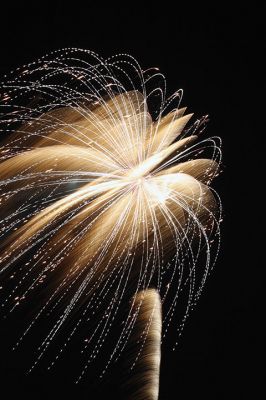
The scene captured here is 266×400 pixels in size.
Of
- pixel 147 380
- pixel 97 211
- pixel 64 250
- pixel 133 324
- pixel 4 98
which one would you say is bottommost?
pixel 147 380

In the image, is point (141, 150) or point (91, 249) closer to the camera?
point (91, 249)

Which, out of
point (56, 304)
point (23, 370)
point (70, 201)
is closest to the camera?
point (23, 370)

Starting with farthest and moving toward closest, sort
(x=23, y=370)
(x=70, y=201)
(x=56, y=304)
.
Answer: (x=70, y=201) < (x=56, y=304) < (x=23, y=370)

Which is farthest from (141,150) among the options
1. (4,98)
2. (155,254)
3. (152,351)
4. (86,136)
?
(152,351)

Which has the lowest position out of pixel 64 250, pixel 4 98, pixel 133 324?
pixel 133 324

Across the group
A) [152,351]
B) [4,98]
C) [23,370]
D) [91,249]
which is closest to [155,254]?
[91,249]

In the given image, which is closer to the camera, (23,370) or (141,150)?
(23,370)

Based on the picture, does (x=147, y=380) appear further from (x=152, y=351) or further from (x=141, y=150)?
(x=141, y=150)

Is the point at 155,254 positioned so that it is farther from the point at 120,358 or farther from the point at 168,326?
the point at 120,358

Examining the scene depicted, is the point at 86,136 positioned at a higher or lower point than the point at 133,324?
higher
